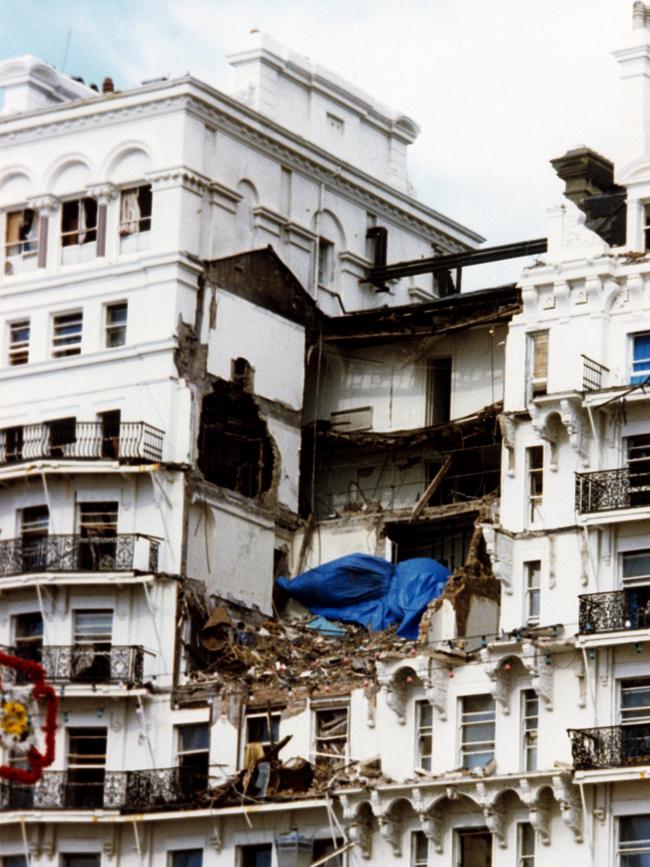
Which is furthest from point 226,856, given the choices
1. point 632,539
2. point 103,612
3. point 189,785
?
point 632,539

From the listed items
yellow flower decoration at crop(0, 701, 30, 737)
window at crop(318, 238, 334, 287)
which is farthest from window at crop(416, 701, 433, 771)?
A: yellow flower decoration at crop(0, 701, 30, 737)

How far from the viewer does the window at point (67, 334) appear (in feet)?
314

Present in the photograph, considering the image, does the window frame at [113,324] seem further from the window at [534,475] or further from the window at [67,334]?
the window at [534,475]

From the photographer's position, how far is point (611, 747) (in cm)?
8050

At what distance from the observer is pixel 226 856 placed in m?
87.0

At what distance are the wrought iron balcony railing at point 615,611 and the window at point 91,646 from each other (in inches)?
606

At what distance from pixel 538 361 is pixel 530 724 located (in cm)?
1053

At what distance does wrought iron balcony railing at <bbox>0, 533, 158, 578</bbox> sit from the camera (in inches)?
3590

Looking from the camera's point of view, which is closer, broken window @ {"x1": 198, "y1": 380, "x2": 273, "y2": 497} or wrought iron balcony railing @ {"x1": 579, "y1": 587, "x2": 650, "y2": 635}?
wrought iron balcony railing @ {"x1": 579, "y1": 587, "x2": 650, "y2": 635}

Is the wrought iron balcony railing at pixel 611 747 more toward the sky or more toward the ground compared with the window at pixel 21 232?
more toward the ground

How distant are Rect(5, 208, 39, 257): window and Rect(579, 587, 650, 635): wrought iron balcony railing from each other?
24.2 meters

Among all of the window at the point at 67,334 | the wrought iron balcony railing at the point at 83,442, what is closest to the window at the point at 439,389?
the wrought iron balcony railing at the point at 83,442

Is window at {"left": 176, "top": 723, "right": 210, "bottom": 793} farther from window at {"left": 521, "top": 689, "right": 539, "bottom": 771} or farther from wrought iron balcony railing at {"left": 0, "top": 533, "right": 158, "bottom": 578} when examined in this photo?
window at {"left": 521, "top": 689, "right": 539, "bottom": 771}

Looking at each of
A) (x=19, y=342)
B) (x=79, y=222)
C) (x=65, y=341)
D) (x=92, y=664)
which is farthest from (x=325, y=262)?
(x=92, y=664)
